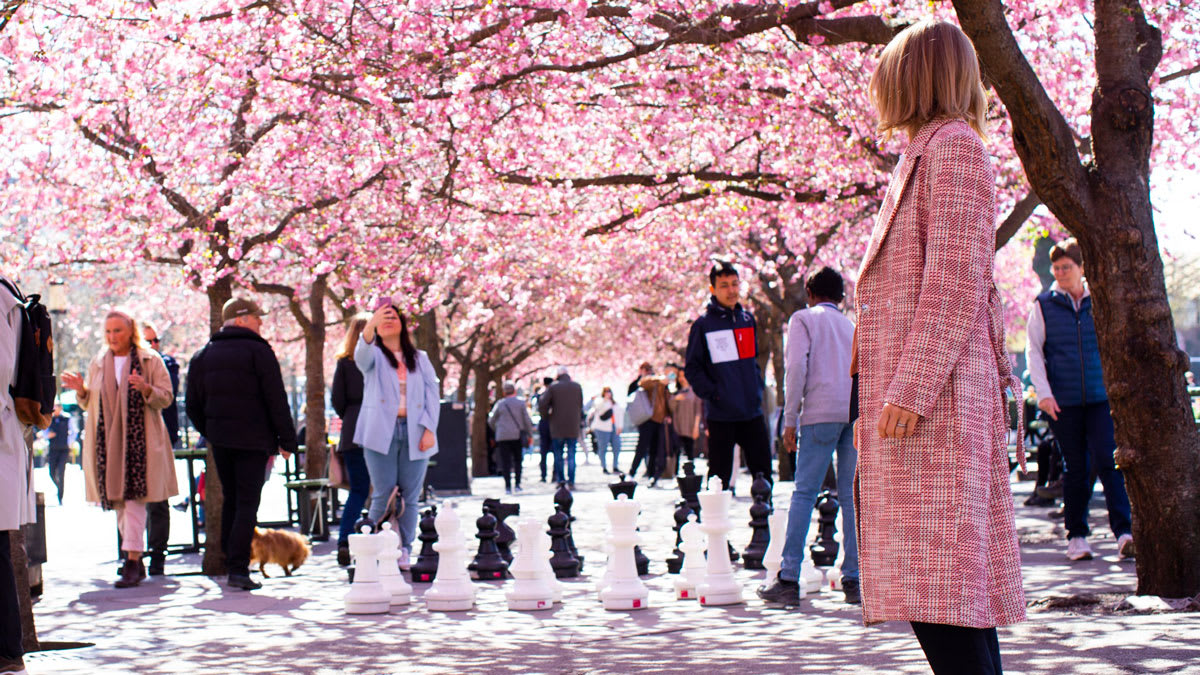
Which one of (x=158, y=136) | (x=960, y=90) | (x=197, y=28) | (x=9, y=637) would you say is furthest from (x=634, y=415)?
(x=960, y=90)

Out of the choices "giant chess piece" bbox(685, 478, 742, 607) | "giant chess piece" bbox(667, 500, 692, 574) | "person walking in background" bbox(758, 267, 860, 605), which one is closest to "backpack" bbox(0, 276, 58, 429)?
"giant chess piece" bbox(685, 478, 742, 607)

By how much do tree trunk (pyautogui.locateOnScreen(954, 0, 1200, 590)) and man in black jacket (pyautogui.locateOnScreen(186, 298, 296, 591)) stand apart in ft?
16.6

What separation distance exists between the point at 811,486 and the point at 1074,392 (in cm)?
243

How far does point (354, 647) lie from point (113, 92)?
7.31 metres

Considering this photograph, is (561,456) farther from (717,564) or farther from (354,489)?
(717,564)

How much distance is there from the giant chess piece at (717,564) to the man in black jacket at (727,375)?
1.90 metres

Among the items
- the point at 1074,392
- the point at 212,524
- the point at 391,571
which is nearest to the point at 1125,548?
the point at 1074,392

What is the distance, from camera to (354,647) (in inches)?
254

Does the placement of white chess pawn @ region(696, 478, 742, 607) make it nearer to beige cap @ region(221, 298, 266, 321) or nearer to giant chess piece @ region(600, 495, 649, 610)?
giant chess piece @ region(600, 495, 649, 610)

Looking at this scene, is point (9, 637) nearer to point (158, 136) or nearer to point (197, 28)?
point (197, 28)

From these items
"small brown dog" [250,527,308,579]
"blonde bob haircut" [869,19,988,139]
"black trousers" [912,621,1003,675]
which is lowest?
"small brown dog" [250,527,308,579]

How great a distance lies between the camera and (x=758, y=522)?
8844 mm

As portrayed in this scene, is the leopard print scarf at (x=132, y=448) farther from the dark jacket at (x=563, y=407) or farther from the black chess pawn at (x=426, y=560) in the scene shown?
the dark jacket at (x=563, y=407)

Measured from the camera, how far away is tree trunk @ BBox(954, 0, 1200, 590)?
6555 mm
